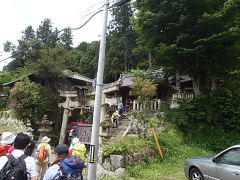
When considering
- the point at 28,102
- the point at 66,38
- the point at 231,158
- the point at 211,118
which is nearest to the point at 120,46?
the point at 66,38

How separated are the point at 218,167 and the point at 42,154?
201 inches

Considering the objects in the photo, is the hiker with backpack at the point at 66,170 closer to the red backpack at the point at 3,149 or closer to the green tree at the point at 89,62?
the red backpack at the point at 3,149

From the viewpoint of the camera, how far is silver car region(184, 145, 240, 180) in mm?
5715

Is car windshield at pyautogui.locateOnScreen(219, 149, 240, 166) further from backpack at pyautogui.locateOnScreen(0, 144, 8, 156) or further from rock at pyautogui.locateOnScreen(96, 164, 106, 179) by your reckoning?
backpack at pyautogui.locateOnScreen(0, 144, 8, 156)

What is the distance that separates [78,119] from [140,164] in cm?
1411

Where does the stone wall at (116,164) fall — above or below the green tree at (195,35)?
below

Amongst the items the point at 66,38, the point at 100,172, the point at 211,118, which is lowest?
the point at 100,172

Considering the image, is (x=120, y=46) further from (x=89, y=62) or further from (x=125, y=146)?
(x=125, y=146)

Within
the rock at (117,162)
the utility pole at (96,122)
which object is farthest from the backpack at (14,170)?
the rock at (117,162)

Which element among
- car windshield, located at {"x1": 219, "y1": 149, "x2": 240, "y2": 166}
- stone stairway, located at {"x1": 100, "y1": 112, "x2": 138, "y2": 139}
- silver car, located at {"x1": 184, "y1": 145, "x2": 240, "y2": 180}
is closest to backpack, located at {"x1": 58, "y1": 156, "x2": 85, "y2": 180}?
silver car, located at {"x1": 184, "y1": 145, "x2": 240, "y2": 180}

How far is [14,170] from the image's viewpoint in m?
3.28

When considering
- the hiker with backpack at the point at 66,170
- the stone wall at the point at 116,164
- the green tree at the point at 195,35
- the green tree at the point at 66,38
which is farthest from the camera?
the green tree at the point at 66,38

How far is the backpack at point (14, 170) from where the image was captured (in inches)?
128

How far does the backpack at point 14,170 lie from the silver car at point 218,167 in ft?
15.8
